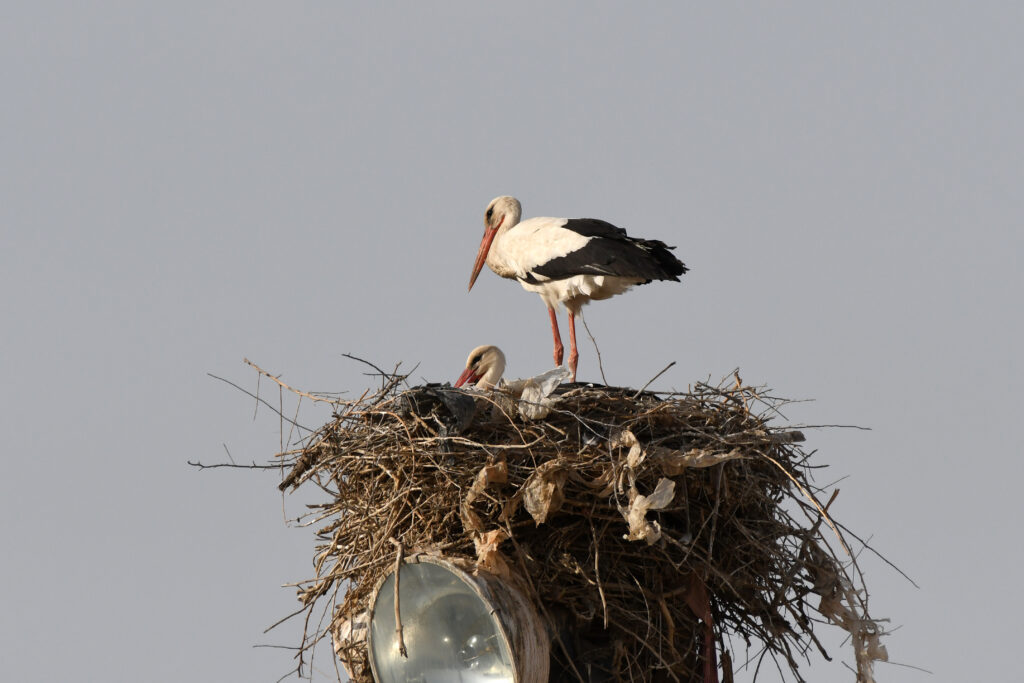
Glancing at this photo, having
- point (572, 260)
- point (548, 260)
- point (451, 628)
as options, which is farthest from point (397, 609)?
point (548, 260)

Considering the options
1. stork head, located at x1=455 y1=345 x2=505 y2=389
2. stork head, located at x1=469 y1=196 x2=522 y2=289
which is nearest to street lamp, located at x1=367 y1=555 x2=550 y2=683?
stork head, located at x1=455 y1=345 x2=505 y2=389

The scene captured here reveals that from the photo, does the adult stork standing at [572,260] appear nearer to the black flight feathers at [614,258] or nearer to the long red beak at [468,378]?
the black flight feathers at [614,258]

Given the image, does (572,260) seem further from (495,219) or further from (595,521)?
(595,521)

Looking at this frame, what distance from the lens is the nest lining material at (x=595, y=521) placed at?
4824mm

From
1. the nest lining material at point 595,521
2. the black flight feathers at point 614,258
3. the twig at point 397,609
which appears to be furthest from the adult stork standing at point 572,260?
the twig at point 397,609

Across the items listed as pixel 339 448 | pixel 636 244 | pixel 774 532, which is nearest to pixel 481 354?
pixel 636 244

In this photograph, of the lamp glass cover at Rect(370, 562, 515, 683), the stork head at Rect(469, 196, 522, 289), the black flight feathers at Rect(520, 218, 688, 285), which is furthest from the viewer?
the stork head at Rect(469, 196, 522, 289)

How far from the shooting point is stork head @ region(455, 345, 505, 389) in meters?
6.86

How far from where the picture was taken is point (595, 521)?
16.5ft

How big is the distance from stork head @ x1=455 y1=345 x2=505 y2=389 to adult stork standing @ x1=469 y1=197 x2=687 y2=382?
579 millimetres

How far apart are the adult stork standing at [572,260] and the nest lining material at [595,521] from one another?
1851 mm

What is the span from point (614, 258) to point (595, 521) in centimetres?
250

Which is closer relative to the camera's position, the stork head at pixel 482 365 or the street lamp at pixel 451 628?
the street lamp at pixel 451 628

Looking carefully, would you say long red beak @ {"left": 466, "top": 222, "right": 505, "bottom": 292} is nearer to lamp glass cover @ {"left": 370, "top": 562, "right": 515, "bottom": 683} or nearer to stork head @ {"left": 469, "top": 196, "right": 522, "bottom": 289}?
stork head @ {"left": 469, "top": 196, "right": 522, "bottom": 289}
